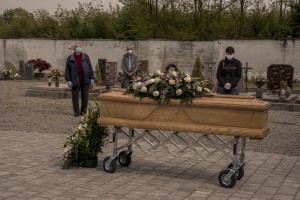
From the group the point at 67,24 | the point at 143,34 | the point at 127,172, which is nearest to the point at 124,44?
the point at 143,34

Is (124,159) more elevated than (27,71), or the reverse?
(27,71)

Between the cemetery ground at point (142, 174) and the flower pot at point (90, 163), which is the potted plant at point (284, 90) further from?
the flower pot at point (90, 163)

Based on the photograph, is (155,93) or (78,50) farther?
(78,50)

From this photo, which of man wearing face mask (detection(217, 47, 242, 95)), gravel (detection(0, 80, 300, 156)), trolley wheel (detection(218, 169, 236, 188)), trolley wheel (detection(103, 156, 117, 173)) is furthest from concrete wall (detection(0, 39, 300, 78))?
trolley wheel (detection(218, 169, 236, 188))

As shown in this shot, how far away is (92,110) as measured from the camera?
830cm

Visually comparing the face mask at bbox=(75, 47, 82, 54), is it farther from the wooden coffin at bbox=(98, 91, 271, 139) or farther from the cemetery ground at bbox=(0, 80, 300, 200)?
the wooden coffin at bbox=(98, 91, 271, 139)

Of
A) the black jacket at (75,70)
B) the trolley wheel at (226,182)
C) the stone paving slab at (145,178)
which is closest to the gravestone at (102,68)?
the black jacket at (75,70)

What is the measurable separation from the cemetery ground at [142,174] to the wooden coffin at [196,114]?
2.48 feet

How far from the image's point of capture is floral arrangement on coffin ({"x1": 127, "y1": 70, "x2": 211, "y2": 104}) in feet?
24.0

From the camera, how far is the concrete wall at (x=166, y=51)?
30500mm

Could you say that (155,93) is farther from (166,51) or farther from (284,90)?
(166,51)

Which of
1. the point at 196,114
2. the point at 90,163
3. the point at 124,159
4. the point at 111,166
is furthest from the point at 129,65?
the point at 196,114

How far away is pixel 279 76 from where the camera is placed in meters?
21.3

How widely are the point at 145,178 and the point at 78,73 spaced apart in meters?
7.34
